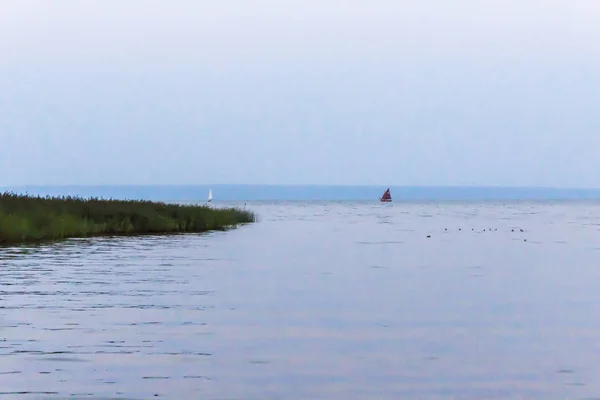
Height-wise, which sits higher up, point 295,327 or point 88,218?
point 88,218

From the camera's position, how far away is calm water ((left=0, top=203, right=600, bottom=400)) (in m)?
11.6

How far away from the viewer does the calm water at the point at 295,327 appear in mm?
11617

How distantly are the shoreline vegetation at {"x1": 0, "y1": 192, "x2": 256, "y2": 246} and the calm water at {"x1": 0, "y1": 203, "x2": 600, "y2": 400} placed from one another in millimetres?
5991

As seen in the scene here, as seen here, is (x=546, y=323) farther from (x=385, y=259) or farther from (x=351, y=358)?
(x=385, y=259)

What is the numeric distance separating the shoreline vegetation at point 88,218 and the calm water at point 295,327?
5991 millimetres

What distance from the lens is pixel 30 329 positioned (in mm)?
15664

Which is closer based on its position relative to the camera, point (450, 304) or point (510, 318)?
point (510, 318)

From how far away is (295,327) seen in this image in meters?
16.5

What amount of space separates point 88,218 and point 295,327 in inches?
1228

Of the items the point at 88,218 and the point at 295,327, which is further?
the point at 88,218

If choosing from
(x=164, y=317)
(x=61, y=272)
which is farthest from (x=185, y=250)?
(x=164, y=317)

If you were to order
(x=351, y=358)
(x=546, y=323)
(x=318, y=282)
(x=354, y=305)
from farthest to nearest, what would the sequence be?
(x=318, y=282)
(x=354, y=305)
(x=546, y=323)
(x=351, y=358)

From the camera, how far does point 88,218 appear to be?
45938 millimetres

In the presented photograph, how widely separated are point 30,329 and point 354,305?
23.3 ft
